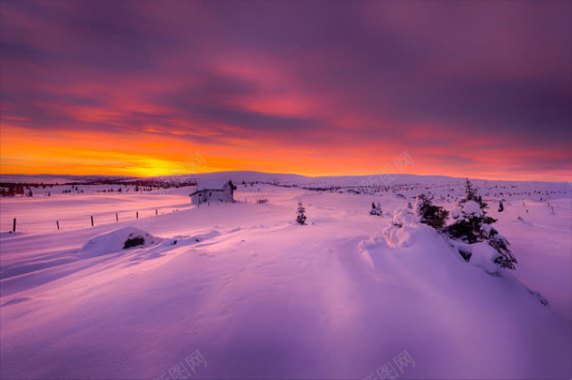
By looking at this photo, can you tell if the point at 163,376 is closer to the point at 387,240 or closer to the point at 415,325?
the point at 415,325

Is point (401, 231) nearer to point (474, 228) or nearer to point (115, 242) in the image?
point (474, 228)

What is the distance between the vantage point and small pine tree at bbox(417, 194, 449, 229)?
1045 cm

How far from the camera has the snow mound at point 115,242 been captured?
38.4 feet

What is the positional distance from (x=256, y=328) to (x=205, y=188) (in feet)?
131

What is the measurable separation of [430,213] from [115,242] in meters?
14.7

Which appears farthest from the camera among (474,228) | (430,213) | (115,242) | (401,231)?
(115,242)

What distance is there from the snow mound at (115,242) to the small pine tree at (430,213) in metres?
12.9

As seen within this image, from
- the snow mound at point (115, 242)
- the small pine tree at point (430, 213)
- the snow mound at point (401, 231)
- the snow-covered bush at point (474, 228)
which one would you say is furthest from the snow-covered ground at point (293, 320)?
the snow mound at point (115, 242)

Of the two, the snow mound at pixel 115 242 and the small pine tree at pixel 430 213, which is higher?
the small pine tree at pixel 430 213

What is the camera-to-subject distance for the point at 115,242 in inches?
480

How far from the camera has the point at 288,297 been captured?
15.5ft

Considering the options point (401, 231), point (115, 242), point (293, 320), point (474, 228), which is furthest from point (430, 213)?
point (115, 242)

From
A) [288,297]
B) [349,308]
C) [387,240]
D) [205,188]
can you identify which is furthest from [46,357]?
[205,188]

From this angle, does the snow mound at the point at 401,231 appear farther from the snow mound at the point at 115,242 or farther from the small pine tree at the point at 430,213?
the snow mound at the point at 115,242
